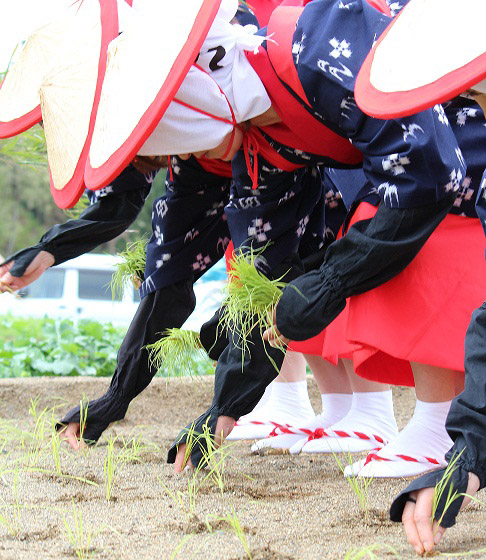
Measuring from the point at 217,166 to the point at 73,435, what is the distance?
0.95m

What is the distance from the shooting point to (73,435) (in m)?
2.57

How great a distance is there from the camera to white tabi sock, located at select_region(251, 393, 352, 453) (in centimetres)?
264

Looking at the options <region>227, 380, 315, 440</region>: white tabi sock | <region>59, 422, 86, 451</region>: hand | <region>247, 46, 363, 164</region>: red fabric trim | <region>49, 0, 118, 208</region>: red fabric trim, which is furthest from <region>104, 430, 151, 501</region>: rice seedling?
<region>247, 46, 363, 164</region>: red fabric trim

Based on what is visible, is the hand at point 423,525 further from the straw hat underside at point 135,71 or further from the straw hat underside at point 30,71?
the straw hat underside at point 30,71

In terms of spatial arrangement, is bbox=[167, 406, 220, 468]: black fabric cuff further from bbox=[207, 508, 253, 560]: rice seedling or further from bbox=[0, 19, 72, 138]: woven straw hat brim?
bbox=[0, 19, 72, 138]: woven straw hat brim

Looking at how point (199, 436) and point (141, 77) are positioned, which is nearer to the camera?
point (141, 77)

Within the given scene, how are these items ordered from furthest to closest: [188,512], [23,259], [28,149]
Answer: [28,149]
[23,259]
[188,512]

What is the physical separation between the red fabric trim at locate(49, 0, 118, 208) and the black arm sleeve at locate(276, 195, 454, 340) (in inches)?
22.0

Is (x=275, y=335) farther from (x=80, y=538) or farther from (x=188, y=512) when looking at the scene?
(x=80, y=538)

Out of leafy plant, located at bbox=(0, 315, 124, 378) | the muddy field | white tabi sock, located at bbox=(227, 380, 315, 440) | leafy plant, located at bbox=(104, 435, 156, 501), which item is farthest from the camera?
leafy plant, located at bbox=(0, 315, 124, 378)

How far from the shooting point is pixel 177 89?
1.68m

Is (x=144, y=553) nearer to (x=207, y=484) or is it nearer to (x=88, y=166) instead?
(x=207, y=484)

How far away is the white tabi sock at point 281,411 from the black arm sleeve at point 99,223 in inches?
33.3

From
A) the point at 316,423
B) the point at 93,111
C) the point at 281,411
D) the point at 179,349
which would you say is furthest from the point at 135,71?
the point at 281,411
